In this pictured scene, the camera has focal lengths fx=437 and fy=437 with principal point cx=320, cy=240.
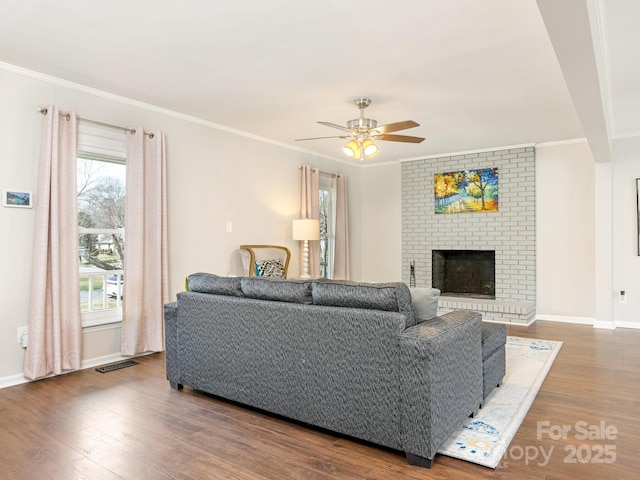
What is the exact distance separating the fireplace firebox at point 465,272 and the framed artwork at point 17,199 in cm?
541

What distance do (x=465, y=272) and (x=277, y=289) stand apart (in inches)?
186

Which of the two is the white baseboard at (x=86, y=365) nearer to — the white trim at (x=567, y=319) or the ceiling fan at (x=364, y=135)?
the ceiling fan at (x=364, y=135)

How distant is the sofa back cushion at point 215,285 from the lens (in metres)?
2.97

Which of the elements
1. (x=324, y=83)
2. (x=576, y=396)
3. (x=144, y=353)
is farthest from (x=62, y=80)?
(x=576, y=396)

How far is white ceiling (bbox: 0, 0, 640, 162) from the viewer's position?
8.56ft

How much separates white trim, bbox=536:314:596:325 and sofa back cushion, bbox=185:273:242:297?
4.81 metres

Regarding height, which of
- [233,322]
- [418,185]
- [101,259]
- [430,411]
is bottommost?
[430,411]

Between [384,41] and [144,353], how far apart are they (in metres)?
3.52

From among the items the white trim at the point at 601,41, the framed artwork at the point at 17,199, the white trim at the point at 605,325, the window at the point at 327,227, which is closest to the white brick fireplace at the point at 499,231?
the white trim at the point at 605,325

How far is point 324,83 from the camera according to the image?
376 cm

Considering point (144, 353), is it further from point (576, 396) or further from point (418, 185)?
point (418, 185)

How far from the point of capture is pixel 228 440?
242cm

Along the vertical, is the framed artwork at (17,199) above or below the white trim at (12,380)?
above

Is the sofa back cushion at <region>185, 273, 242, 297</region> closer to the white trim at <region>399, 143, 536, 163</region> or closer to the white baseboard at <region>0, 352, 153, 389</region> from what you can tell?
the white baseboard at <region>0, 352, 153, 389</region>
